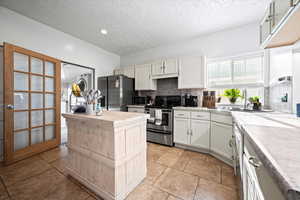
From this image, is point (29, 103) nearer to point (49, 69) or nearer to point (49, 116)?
point (49, 116)

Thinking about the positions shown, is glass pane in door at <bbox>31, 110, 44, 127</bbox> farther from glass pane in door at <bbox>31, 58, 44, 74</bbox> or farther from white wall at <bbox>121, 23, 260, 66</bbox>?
white wall at <bbox>121, 23, 260, 66</bbox>

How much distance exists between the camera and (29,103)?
224cm

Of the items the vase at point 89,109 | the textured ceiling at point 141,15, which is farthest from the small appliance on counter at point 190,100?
the vase at point 89,109

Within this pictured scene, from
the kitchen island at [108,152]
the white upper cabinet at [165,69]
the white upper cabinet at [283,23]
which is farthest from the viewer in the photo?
the white upper cabinet at [165,69]

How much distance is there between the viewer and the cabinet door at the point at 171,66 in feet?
9.68

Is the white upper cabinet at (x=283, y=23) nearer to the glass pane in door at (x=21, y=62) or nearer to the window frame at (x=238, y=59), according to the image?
the window frame at (x=238, y=59)

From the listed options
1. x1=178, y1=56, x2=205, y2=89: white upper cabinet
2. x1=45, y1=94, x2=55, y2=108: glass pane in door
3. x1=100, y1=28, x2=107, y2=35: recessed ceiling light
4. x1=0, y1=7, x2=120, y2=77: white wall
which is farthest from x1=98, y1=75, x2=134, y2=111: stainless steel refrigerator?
x1=178, y1=56, x2=205, y2=89: white upper cabinet

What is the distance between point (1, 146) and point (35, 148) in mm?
448

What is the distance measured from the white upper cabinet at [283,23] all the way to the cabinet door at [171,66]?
68.8 inches

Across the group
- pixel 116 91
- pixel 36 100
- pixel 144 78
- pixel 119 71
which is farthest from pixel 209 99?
pixel 36 100

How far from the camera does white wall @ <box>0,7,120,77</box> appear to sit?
2.03 m

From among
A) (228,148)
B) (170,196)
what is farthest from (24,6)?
(228,148)

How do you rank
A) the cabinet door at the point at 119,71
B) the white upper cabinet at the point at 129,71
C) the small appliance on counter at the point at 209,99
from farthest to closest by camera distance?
the cabinet door at the point at 119,71 < the white upper cabinet at the point at 129,71 < the small appliance on counter at the point at 209,99

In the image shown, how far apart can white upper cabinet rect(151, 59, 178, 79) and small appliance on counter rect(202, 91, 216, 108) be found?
0.88 metres
